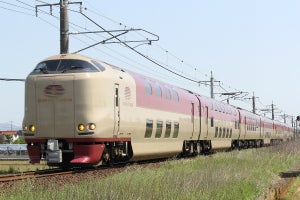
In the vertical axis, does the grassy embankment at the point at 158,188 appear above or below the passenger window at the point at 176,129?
below

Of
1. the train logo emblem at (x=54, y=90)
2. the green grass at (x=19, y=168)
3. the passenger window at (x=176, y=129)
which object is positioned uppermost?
the train logo emblem at (x=54, y=90)

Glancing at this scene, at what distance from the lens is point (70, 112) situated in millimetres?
14617

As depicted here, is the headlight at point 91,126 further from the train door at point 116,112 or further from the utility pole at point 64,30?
the utility pole at point 64,30

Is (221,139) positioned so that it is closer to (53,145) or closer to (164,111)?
(164,111)

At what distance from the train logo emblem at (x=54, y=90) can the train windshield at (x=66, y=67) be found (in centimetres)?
51

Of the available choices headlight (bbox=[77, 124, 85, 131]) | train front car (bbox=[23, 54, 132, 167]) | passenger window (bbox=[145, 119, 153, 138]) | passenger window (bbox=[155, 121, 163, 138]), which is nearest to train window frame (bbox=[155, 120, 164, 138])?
passenger window (bbox=[155, 121, 163, 138])

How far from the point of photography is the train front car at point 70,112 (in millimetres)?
14430

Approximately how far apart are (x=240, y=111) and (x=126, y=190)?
31547 millimetres

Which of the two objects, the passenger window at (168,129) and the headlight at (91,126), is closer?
the headlight at (91,126)

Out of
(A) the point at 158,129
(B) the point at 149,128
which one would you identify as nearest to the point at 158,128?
(A) the point at 158,129

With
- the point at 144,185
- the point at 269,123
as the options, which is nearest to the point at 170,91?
the point at 144,185

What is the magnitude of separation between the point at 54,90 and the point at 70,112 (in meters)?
0.82

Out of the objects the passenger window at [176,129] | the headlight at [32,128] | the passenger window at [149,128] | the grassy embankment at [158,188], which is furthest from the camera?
the passenger window at [176,129]

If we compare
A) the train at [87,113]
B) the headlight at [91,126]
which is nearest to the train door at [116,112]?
the train at [87,113]
